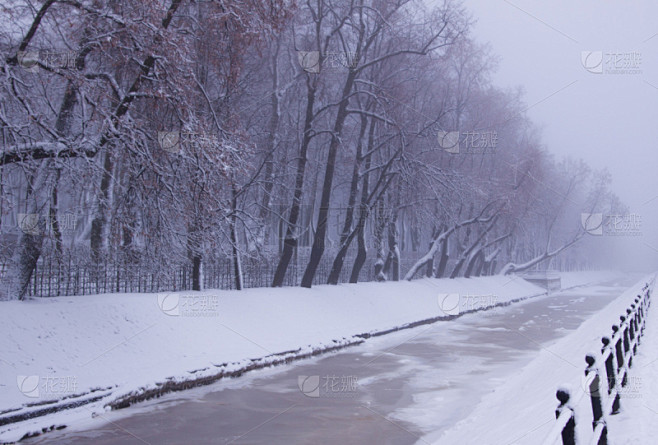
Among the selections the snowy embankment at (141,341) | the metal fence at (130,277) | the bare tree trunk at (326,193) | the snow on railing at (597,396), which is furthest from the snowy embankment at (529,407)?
the bare tree trunk at (326,193)

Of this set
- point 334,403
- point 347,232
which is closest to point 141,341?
point 334,403

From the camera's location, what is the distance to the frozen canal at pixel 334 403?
31.9 feet

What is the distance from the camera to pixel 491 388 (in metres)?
13.4

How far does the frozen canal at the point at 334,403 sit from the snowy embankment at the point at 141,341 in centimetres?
55

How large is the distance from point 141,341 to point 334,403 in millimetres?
4953

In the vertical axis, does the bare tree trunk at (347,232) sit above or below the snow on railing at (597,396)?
above

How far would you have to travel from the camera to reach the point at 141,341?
1445cm

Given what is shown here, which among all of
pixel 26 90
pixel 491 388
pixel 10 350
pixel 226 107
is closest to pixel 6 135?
pixel 26 90

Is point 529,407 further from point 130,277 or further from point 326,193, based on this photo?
point 326,193

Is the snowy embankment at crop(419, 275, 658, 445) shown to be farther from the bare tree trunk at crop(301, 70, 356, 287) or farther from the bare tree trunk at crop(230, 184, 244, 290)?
the bare tree trunk at crop(301, 70, 356, 287)

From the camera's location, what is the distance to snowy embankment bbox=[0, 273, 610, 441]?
11023 millimetres

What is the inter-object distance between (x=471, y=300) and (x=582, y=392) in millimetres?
36131

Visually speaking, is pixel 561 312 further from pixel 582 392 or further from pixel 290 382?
pixel 582 392

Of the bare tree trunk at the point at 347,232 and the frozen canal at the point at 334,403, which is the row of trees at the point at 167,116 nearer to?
the bare tree trunk at the point at 347,232
